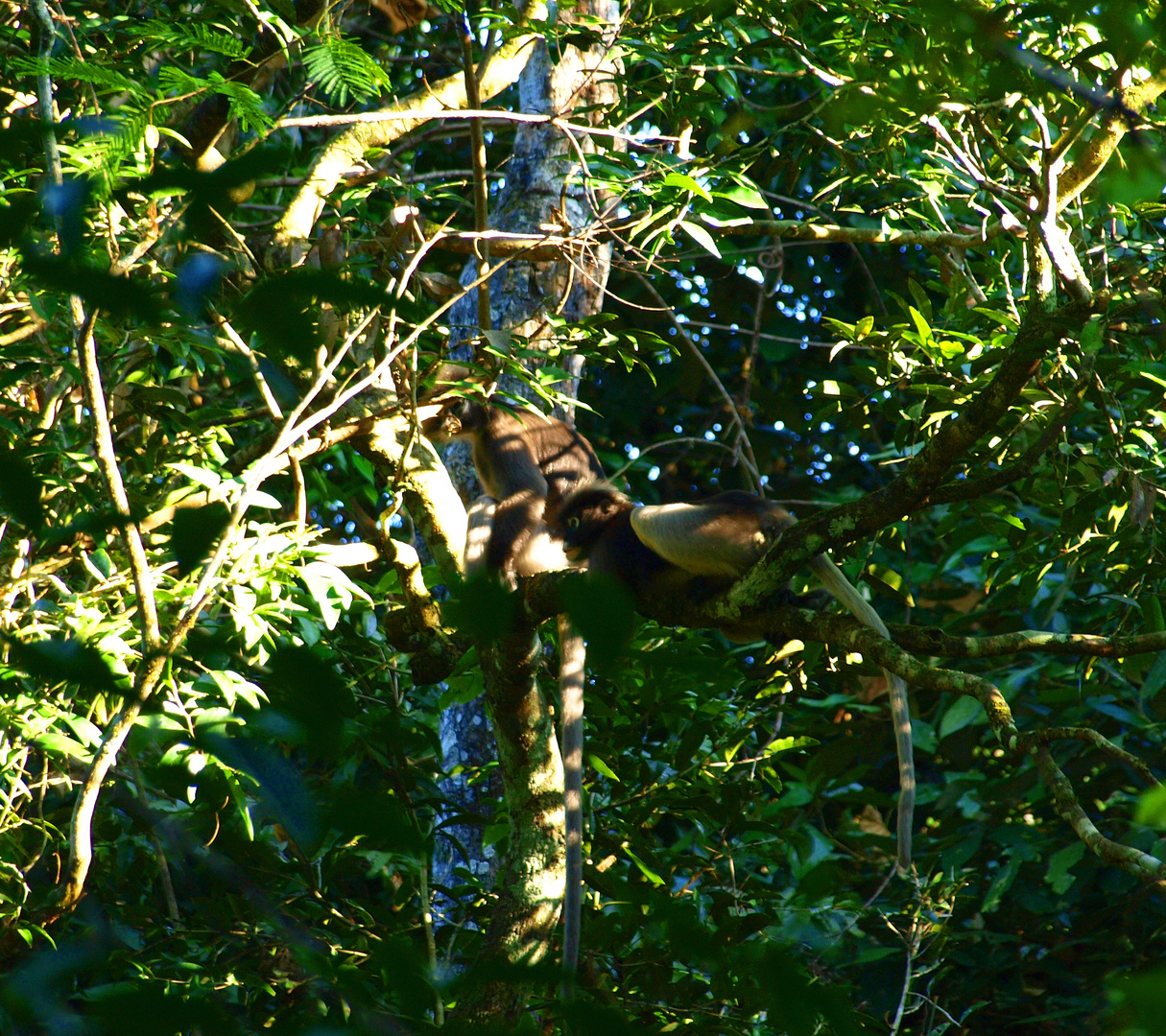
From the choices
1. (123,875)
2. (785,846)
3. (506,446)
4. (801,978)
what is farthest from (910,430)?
(123,875)

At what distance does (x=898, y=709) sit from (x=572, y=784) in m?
1.01

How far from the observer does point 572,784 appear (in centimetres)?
324

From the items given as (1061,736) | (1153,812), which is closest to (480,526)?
(1061,736)

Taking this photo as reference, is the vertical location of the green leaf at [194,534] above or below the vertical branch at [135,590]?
above

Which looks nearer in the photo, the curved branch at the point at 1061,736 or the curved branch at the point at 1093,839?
the curved branch at the point at 1093,839

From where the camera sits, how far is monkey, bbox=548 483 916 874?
9.85ft

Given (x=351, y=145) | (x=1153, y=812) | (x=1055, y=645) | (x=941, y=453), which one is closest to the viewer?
(x=1153, y=812)

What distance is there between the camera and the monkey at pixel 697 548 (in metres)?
3.00

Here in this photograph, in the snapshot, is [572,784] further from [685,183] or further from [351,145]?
[351,145]

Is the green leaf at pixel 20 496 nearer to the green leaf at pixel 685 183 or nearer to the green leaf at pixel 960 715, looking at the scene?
the green leaf at pixel 685 183

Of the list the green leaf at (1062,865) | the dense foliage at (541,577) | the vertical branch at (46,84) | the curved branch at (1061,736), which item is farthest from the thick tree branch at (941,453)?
the green leaf at (1062,865)

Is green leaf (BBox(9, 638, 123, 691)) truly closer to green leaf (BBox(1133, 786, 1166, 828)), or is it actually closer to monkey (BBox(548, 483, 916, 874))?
green leaf (BBox(1133, 786, 1166, 828))

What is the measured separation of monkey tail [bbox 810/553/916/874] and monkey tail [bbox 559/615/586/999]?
80cm

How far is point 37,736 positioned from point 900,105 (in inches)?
102
